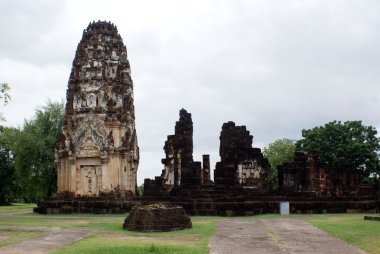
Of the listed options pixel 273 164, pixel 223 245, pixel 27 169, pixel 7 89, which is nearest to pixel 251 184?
pixel 7 89

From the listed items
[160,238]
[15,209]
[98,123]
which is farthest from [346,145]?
[160,238]

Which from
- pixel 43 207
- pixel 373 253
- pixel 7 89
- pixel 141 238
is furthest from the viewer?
pixel 43 207

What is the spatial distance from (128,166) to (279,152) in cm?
3370

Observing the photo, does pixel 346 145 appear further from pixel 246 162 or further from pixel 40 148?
pixel 40 148

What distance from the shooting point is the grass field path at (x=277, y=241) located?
36.6 feet

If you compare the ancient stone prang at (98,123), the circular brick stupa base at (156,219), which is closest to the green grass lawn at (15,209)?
the ancient stone prang at (98,123)

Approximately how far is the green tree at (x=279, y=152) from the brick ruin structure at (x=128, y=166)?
2729 centimetres

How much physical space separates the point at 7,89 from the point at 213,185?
1217 cm

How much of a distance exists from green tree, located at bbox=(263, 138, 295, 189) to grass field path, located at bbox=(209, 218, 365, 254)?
42.8m

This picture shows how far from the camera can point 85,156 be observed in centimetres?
3180

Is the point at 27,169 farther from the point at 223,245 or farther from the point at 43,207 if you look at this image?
the point at 223,245

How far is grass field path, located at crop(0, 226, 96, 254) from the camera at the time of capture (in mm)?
11453

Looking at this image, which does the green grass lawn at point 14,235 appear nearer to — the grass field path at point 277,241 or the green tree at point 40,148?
the grass field path at point 277,241

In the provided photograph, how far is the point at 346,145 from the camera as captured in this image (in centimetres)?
4372
